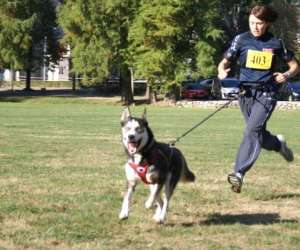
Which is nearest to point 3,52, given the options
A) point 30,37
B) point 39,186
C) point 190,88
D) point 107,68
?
point 30,37

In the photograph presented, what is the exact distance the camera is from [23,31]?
61438 mm

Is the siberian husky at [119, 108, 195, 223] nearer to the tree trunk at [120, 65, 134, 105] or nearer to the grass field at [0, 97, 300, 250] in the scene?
the grass field at [0, 97, 300, 250]

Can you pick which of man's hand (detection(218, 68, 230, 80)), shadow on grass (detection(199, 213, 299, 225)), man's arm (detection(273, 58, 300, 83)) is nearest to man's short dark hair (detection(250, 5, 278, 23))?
man's arm (detection(273, 58, 300, 83))

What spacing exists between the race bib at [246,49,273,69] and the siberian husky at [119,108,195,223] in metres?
1.75

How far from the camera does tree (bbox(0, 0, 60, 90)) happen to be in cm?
6112

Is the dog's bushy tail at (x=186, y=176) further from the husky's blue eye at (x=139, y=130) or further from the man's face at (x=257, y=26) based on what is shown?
the man's face at (x=257, y=26)

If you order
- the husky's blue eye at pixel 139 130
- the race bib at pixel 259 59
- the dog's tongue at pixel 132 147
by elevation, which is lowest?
the dog's tongue at pixel 132 147

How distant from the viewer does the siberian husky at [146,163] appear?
699 cm

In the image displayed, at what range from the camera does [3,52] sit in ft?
202

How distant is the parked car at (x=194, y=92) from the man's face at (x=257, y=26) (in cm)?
4945

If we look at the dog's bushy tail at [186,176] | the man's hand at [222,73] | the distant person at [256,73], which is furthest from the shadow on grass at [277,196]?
the man's hand at [222,73]

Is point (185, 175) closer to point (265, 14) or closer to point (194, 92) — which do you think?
point (265, 14)

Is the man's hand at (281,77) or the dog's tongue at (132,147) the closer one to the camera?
the dog's tongue at (132,147)

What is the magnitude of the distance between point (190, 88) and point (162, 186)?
51656 mm
